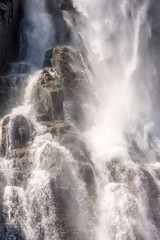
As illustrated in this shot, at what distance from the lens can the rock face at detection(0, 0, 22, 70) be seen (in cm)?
1906

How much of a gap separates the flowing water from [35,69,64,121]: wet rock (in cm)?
57

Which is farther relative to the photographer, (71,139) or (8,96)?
(8,96)

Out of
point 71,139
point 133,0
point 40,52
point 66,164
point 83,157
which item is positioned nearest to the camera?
point 66,164

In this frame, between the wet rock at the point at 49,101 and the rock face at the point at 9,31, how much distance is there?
5.99 metres

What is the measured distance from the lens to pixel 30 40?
77.3ft

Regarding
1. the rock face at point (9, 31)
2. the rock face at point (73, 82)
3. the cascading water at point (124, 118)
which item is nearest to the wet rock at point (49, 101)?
the rock face at point (73, 82)

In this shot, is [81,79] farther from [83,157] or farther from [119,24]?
[119,24]

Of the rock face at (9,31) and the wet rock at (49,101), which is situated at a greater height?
the rock face at (9,31)

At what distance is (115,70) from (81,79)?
8373 millimetres

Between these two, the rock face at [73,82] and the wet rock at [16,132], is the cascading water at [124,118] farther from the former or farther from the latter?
the wet rock at [16,132]

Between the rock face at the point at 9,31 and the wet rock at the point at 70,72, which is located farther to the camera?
the rock face at the point at 9,31

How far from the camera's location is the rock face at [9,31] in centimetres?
1906

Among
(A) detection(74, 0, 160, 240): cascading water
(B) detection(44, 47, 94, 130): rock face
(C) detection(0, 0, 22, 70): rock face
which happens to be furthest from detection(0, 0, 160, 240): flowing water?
(C) detection(0, 0, 22, 70): rock face

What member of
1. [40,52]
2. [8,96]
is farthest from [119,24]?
[8,96]
